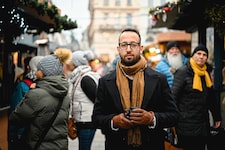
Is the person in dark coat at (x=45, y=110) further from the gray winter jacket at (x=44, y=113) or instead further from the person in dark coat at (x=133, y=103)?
the person in dark coat at (x=133, y=103)

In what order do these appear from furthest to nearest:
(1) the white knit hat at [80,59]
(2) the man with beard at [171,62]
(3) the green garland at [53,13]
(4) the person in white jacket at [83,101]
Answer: (2) the man with beard at [171,62], (3) the green garland at [53,13], (1) the white knit hat at [80,59], (4) the person in white jacket at [83,101]

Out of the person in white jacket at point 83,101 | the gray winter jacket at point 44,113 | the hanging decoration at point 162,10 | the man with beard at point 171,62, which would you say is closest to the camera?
the gray winter jacket at point 44,113

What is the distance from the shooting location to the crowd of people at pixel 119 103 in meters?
3.37

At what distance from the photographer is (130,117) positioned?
322 centimetres

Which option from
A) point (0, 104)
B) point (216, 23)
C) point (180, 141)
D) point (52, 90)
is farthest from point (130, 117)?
point (0, 104)

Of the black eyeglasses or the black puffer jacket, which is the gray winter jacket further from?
the black puffer jacket

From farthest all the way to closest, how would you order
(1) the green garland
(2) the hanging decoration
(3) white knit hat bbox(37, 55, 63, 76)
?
(2) the hanging decoration → (1) the green garland → (3) white knit hat bbox(37, 55, 63, 76)

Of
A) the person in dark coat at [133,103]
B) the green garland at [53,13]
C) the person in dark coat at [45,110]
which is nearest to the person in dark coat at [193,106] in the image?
the person in dark coat at [45,110]

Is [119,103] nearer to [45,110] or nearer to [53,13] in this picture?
[45,110]

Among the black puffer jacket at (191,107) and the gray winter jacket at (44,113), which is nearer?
the gray winter jacket at (44,113)

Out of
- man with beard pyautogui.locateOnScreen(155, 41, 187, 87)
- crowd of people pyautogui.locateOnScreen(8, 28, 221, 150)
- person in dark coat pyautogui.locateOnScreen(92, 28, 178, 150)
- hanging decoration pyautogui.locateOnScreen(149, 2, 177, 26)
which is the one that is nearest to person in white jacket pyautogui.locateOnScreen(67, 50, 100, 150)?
Result: crowd of people pyautogui.locateOnScreen(8, 28, 221, 150)

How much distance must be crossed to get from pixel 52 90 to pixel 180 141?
2099 mm

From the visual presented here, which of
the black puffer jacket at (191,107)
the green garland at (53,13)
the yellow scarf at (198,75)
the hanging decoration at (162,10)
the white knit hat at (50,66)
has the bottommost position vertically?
the black puffer jacket at (191,107)

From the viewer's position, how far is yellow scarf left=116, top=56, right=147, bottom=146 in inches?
131
